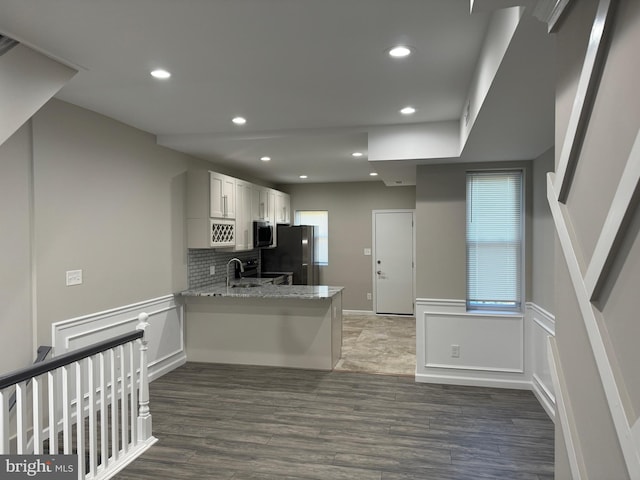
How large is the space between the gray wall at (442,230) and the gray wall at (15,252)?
3446 millimetres

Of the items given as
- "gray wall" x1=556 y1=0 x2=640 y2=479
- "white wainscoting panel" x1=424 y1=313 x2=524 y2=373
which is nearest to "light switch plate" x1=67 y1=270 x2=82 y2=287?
"white wainscoting panel" x1=424 y1=313 x2=524 y2=373

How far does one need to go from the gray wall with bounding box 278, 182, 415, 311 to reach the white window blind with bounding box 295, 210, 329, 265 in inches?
3.2

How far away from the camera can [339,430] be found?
322 cm

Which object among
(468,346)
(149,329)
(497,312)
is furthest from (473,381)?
(149,329)

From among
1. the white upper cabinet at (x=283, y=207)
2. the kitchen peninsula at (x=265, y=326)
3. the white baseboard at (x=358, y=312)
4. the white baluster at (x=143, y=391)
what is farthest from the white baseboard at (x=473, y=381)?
the white upper cabinet at (x=283, y=207)

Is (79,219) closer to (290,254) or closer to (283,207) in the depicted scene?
(290,254)

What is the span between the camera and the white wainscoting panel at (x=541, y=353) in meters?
3.44

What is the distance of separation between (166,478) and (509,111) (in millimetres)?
3096

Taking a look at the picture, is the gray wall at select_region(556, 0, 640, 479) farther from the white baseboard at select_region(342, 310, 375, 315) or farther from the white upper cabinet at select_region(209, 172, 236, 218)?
the white baseboard at select_region(342, 310, 375, 315)

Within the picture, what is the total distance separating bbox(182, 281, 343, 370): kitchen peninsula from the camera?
15.4ft

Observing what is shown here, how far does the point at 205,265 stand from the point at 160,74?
10.0 ft

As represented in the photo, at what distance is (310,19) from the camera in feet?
6.69

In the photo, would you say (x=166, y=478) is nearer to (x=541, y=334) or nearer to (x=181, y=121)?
(x=181, y=121)

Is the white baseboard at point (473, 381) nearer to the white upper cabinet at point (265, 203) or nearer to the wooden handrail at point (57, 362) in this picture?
the wooden handrail at point (57, 362)
